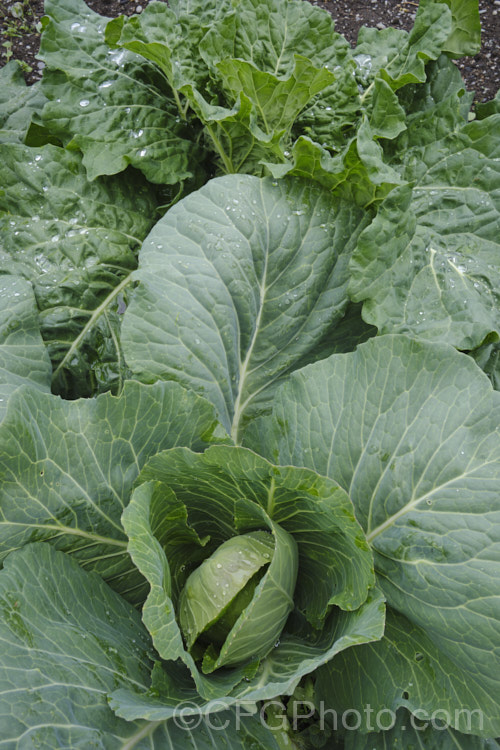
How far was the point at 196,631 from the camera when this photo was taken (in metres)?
1.39

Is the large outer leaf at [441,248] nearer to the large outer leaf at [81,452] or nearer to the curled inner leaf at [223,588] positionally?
the large outer leaf at [81,452]

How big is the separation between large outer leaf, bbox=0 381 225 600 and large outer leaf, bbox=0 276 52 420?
1.39 ft

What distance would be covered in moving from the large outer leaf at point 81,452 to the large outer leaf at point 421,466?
0.91 ft

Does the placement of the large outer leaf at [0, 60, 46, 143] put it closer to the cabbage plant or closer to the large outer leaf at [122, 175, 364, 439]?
the cabbage plant

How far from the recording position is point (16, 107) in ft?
8.19

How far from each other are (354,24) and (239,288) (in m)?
2.23

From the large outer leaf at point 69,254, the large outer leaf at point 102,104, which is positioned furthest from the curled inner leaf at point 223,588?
the large outer leaf at point 102,104

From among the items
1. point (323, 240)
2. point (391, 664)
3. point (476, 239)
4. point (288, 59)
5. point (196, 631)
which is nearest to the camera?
point (196, 631)

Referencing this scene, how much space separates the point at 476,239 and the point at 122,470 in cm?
129

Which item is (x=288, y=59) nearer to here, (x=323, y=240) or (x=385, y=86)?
(x=385, y=86)

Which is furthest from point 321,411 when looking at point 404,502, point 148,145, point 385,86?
point 148,145

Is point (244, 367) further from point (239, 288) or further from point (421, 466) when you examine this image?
point (421, 466)

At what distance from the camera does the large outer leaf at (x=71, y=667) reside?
1.21m

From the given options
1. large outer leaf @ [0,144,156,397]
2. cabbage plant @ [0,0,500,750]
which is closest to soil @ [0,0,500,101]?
cabbage plant @ [0,0,500,750]
